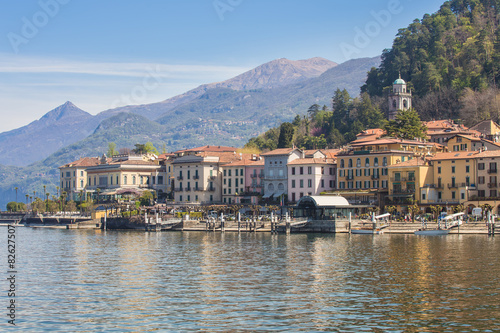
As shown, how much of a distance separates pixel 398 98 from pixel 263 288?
124 m

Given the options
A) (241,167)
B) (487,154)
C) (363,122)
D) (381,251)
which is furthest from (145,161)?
(381,251)

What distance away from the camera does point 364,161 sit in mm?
112312

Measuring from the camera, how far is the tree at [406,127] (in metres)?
124

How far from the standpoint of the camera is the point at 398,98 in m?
161

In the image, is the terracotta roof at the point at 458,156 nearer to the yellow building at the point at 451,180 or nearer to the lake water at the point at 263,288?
the yellow building at the point at 451,180

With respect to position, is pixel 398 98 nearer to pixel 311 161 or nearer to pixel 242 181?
pixel 242 181

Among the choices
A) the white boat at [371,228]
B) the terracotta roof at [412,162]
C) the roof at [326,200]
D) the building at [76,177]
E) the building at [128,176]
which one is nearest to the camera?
the white boat at [371,228]

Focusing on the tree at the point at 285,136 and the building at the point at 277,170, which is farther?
the tree at the point at 285,136

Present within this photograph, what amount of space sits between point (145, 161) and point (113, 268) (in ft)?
332

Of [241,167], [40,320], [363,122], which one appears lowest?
[40,320]

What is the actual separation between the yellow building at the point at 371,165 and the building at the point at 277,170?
886cm

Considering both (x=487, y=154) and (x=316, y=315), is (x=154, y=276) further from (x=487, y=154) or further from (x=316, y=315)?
(x=487, y=154)

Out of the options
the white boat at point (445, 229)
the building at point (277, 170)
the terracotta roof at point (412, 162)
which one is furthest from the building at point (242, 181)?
the white boat at point (445, 229)

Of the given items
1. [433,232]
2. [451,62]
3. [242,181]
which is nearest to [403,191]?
[433,232]
